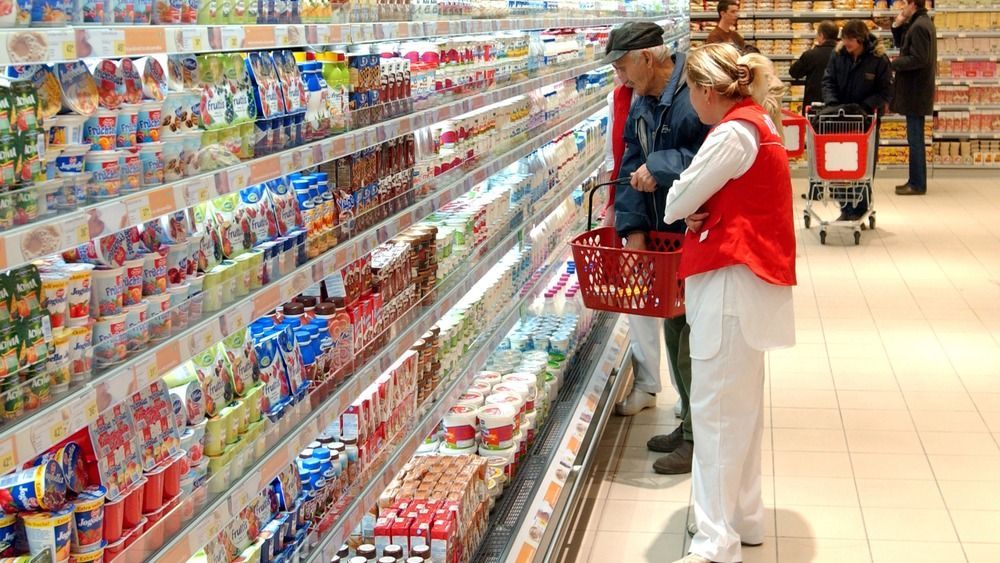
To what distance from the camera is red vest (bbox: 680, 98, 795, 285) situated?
3621mm

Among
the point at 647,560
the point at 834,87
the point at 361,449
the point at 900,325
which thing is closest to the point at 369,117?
the point at 361,449

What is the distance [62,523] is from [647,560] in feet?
9.20

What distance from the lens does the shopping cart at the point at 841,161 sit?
934cm

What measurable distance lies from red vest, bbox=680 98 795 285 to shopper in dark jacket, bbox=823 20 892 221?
665 centimetres

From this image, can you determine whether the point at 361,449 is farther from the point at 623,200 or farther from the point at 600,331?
the point at 600,331

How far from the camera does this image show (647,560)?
13.6 feet

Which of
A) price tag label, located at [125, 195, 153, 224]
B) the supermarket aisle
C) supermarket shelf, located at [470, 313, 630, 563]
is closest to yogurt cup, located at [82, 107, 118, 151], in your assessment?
price tag label, located at [125, 195, 153, 224]

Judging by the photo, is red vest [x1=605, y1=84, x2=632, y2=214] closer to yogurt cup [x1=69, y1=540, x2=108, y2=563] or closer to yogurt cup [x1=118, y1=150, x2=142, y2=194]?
yogurt cup [x1=118, y1=150, x2=142, y2=194]

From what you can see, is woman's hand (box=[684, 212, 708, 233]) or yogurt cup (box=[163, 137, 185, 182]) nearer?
yogurt cup (box=[163, 137, 185, 182])

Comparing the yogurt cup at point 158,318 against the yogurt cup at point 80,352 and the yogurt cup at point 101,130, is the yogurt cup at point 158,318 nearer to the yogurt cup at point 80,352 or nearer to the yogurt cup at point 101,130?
the yogurt cup at point 80,352

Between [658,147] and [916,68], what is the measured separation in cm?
827

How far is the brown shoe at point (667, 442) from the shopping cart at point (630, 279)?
2.99 feet

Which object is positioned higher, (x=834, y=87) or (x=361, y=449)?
(x=834, y=87)

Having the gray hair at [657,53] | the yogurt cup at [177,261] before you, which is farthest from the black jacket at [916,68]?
the yogurt cup at [177,261]
